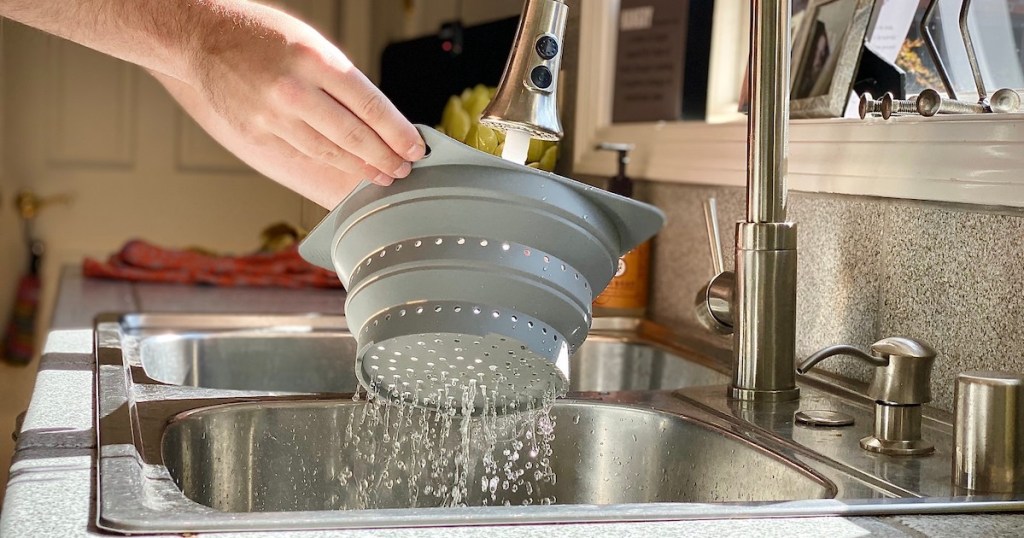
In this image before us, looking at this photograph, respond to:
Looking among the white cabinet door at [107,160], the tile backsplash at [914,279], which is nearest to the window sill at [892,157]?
the tile backsplash at [914,279]

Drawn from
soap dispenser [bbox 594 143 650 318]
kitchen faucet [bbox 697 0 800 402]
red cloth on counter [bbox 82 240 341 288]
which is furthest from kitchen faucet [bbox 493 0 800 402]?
red cloth on counter [bbox 82 240 341 288]

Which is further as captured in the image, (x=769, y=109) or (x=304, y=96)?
(x=769, y=109)

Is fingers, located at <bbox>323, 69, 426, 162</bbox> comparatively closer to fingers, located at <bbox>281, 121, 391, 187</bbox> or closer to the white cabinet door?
fingers, located at <bbox>281, 121, 391, 187</bbox>

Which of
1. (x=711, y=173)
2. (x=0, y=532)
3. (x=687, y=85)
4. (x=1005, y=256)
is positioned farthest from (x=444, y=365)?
(x=687, y=85)

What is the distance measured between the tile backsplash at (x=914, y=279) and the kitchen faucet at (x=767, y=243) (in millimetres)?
97

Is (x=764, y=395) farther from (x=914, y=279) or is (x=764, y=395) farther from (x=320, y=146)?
(x=320, y=146)

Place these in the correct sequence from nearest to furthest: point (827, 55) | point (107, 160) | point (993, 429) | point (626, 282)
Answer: point (993, 429)
point (827, 55)
point (626, 282)
point (107, 160)

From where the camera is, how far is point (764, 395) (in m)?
0.94

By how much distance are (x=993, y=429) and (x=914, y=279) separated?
0.27 m

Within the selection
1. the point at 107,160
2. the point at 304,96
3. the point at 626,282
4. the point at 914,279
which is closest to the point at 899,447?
the point at 914,279

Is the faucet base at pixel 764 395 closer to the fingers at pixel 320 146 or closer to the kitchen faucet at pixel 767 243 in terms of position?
the kitchen faucet at pixel 767 243

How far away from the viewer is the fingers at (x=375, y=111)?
2.14ft

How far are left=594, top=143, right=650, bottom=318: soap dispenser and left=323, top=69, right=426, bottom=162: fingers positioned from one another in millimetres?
807

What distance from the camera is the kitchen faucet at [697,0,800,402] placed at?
2.97 ft
